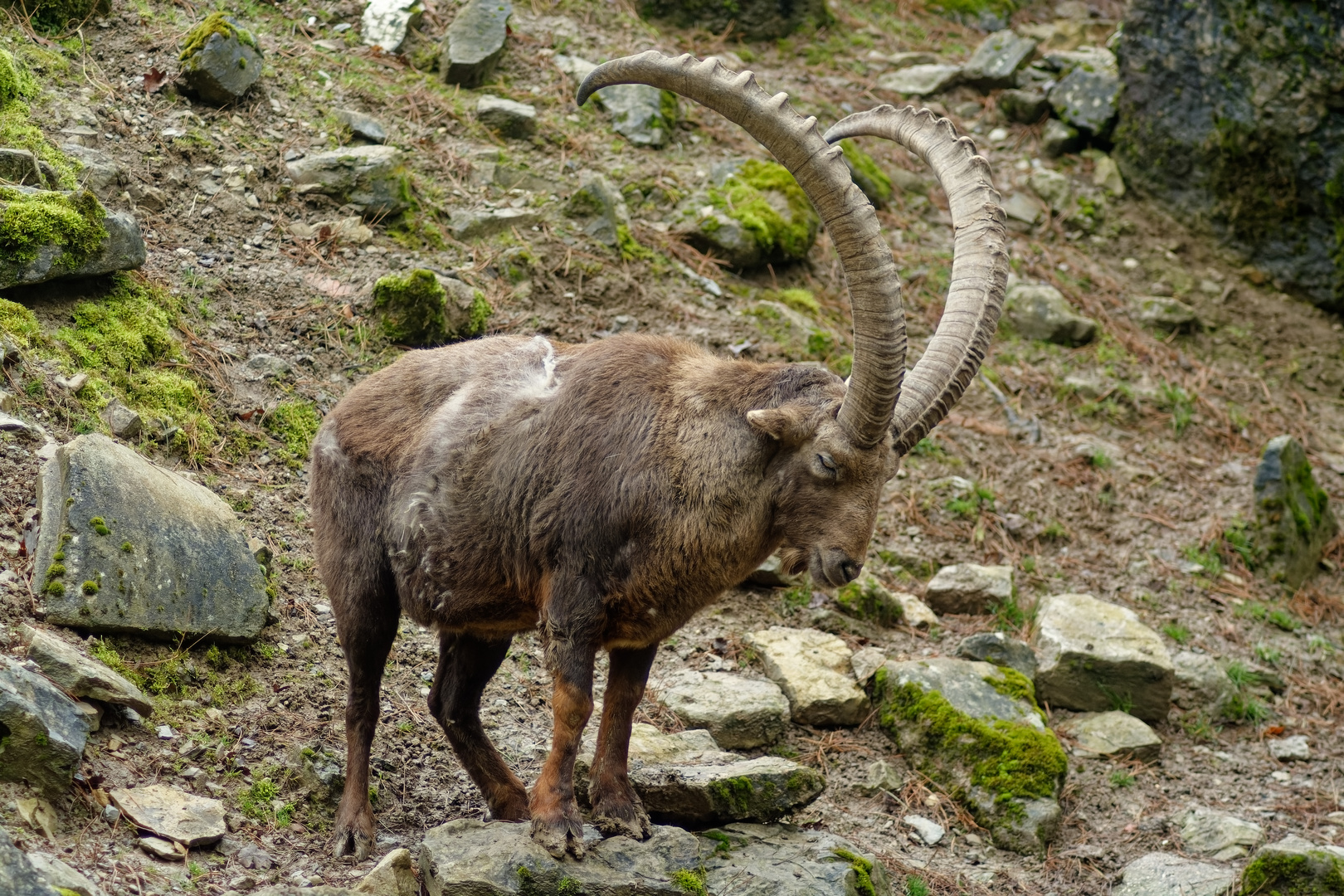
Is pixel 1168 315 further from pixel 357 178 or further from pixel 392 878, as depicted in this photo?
pixel 392 878

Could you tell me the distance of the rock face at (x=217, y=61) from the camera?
31.4 ft

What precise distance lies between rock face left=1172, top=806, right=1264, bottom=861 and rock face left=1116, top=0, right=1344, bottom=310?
25.9 feet

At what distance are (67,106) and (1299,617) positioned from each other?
1080cm

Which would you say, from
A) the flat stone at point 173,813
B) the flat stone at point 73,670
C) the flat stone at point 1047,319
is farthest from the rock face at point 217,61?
the flat stone at point 1047,319

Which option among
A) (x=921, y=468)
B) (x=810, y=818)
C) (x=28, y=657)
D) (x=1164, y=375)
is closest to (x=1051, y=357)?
(x=1164, y=375)

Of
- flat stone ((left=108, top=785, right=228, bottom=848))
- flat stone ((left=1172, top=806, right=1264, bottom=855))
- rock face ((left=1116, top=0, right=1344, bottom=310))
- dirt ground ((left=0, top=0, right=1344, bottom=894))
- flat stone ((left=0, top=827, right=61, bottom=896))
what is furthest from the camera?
rock face ((left=1116, top=0, right=1344, bottom=310))

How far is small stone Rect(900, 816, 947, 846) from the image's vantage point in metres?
7.17

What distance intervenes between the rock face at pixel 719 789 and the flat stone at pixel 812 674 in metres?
1.83

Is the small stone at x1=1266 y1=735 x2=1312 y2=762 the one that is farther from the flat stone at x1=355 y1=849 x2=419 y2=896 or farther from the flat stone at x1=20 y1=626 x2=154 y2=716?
the flat stone at x1=20 y1=626 x2=154 y2=716

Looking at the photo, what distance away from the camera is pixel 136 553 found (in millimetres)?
5836

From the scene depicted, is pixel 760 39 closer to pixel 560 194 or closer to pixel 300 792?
pixel 560 194

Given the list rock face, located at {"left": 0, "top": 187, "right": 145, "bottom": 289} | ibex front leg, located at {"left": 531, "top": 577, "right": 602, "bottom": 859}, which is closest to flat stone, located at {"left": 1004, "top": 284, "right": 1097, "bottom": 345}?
ibex front leg, located at {"left": 531, "top": 577, "right": 602, "bottom": 859}

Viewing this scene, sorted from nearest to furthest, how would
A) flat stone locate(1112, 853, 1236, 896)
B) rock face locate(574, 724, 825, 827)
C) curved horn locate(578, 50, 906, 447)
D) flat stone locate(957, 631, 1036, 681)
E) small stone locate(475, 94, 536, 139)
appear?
curved horn locate(578, 50, 906, 447) → rock face locate(574, 724, 825, 827) → flat stone locate(1112, 853, 1236, 896) → flat stone locate(957, 631, 1036, 681) → small stone locate(475, 94, 536, 139)

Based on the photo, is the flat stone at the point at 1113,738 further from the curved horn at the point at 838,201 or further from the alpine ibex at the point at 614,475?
the curved horn at the point at 838,201
